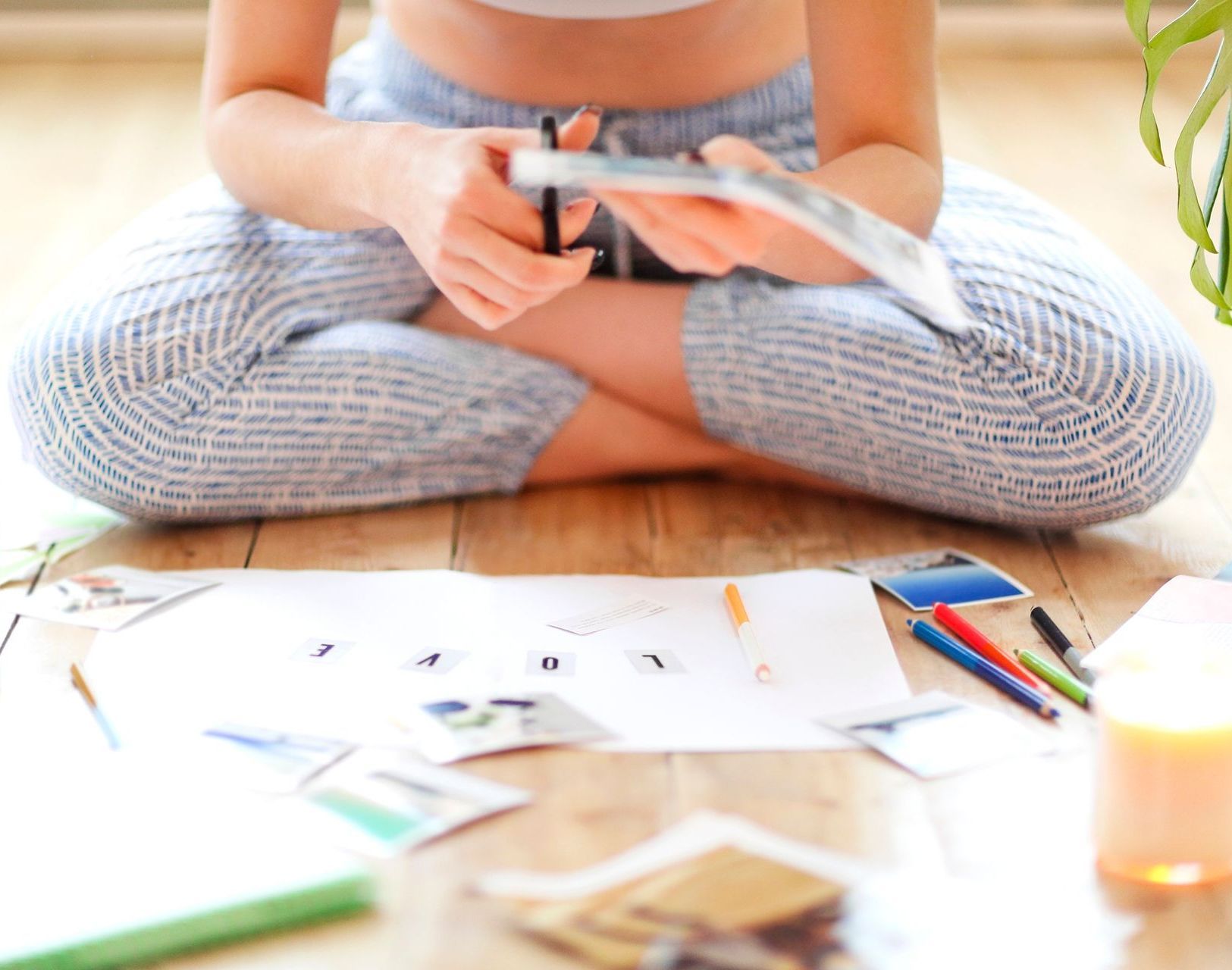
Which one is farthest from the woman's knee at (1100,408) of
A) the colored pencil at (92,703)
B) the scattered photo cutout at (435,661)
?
the colored pencil at (92,703)

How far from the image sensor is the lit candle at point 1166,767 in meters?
0.75

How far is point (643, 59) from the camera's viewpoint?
1.45 meters

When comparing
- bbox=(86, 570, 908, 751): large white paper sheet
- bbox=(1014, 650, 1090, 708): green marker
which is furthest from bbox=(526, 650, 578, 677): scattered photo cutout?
bbox=(1014, 650, 1090, 708): green marker

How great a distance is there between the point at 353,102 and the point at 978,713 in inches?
39.5

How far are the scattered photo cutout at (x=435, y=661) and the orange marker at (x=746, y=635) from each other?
207mm

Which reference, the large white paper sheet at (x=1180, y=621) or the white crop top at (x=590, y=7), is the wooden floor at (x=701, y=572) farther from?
the white crop top at (x=590, y=7)

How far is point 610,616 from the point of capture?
44.4 inches

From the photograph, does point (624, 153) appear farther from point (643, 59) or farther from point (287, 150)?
point (287, 150)

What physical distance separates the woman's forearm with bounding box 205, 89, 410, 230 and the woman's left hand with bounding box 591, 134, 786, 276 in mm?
305

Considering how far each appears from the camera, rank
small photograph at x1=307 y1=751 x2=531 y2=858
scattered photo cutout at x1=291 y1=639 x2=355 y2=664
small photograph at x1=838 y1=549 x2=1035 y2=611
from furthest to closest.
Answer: small photograph at x1=838 y1=549 x2=1035 y2=611 → scattered photo cutout at x1=291 y1=639 x2=355 y2=664 → small photograph at x1=307 y1=751 x2=531 y2=858

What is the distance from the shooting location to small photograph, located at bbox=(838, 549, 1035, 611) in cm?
117

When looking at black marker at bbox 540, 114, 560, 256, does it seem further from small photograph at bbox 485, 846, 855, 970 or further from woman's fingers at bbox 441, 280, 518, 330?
small photograph at bbox 485, 846, 855, 970

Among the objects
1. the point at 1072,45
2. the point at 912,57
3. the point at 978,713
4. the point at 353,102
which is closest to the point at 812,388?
the point at 912,57

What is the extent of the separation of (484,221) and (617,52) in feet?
1.87
